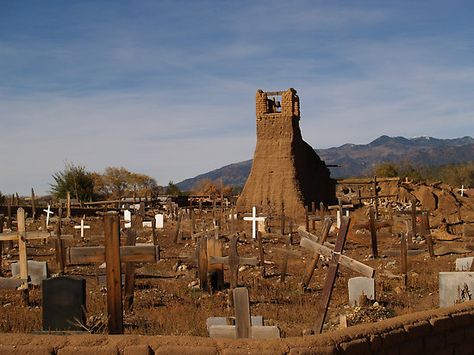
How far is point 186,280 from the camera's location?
17.2 meters

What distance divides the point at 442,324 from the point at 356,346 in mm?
1844

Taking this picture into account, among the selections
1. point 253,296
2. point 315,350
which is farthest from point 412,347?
point 253,296

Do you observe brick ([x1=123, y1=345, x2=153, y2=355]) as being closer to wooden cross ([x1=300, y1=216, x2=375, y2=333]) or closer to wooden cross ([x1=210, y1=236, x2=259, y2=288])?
wooden cross ([x1=300, y1=216, x2=375, y2=333])

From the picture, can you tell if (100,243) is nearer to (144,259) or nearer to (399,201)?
(144,259)

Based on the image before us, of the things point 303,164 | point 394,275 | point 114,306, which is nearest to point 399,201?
point 303,164

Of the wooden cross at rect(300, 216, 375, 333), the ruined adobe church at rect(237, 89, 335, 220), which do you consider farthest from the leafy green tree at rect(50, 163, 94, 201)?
the wooden cross at rect(300, 216, 375, 333)

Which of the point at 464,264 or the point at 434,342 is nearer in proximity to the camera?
the point at 434,342

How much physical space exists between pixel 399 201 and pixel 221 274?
39750 millimetres

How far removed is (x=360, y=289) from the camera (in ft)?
41.2

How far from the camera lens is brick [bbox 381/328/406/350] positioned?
6543 mm

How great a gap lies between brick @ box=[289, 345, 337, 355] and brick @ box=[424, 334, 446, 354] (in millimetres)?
1922

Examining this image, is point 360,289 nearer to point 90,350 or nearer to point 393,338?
point 393,338

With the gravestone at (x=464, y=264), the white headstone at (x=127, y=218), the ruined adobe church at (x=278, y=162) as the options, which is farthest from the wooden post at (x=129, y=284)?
the ruined adobe church at (x=278, y=162)

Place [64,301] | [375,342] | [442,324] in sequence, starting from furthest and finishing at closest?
[64,301]
[442,324]
[375,342]
